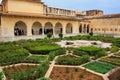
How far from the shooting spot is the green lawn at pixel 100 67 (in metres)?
10.8

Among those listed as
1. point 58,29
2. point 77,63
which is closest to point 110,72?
point 77,63

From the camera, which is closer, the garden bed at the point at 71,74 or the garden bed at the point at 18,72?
the garden bed at the point at 18,72

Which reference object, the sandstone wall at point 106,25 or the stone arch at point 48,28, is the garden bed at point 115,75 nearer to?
the stone arch at point 48,28

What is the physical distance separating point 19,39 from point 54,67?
15.1 metres

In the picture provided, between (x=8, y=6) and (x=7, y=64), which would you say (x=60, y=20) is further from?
(x=7, y=64)

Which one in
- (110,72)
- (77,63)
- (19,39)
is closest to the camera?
(110,72)

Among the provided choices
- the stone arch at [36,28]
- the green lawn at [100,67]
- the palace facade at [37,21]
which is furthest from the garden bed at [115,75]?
the stone arch at [36,28]

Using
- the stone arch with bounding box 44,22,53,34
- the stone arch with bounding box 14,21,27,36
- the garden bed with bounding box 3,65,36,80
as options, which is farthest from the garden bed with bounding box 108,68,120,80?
the stone arch with bounding box 44,22,53,34

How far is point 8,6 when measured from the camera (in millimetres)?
28062

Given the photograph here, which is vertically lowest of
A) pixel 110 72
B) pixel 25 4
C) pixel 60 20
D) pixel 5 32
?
pixel 110 72

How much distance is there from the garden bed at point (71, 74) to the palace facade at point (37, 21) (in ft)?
49.6

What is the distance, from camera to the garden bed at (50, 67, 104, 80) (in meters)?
9.45

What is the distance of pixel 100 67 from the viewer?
11.5 meters

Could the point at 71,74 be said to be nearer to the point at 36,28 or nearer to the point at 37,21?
the point at 37,21
